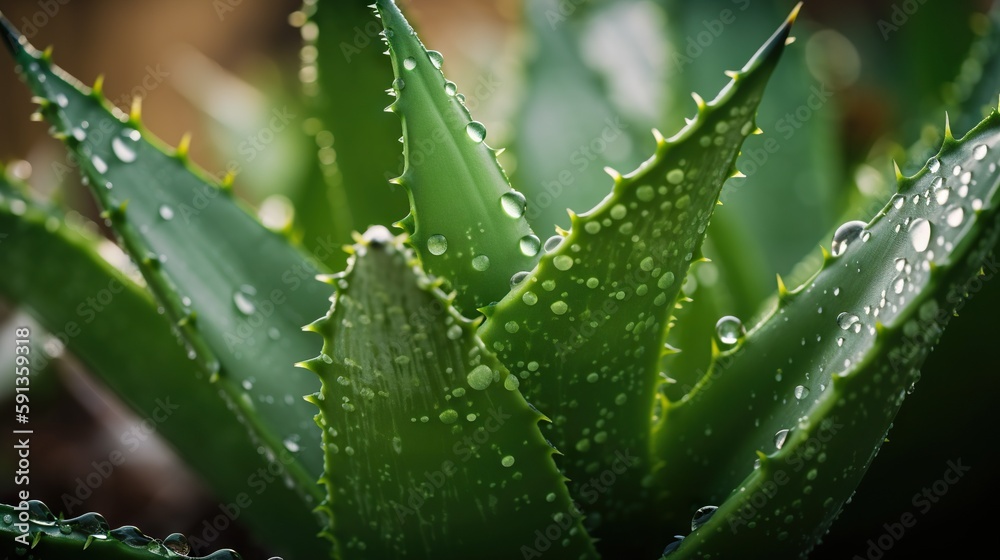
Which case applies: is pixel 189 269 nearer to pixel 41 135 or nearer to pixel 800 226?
pixel 800 226

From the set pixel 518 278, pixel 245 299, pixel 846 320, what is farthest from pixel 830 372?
pixel 245 299

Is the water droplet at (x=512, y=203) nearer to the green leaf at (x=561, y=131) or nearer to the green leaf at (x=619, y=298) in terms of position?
the green leaf at (x=619, y=298)

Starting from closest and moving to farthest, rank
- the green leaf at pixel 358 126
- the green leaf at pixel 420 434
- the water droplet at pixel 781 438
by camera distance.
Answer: the green leaf at pixel 420 434 < the water droplet at pixel 781 438 < the green leaf at pixel 358 126

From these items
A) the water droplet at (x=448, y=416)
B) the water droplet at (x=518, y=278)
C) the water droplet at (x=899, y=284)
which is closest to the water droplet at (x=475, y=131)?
the water droplet at (x=518, y=278)

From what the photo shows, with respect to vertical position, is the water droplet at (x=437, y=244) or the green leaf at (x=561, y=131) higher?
the green leaf at (x=561, y=131)

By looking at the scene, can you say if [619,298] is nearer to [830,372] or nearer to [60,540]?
[830,372]
